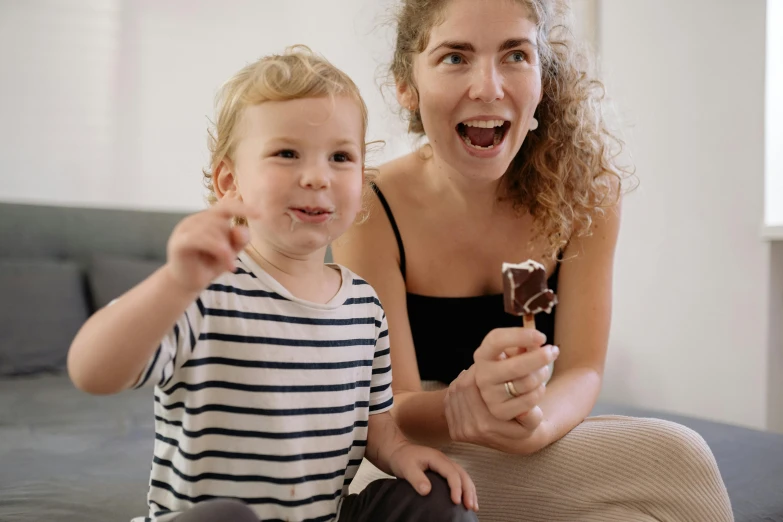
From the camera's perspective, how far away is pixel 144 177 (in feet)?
10.3

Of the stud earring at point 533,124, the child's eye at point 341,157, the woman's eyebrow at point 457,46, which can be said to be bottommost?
the child's eye at point 341,157

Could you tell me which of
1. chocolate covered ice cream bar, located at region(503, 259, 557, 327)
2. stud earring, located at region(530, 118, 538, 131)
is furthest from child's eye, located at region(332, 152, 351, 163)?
stud earring, located at region(530, 118, 538, 131)

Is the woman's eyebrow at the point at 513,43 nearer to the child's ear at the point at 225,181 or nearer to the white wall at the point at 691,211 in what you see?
the child's ear at the point at 225,181

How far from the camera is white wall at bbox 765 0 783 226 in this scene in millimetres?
2717

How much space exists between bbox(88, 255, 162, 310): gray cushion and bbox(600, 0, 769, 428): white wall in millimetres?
1970

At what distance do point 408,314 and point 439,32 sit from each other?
0.52 meters

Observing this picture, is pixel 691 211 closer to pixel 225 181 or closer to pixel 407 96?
pixel 407 96

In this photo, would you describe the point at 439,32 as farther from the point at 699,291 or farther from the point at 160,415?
the point at 699,291

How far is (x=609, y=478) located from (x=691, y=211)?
6.92 ft

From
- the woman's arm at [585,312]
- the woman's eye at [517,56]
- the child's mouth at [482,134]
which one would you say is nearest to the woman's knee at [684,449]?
the woman's arm at [585,312]

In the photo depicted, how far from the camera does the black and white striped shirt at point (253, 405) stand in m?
0.90

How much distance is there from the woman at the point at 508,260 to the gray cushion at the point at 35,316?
1.41 m

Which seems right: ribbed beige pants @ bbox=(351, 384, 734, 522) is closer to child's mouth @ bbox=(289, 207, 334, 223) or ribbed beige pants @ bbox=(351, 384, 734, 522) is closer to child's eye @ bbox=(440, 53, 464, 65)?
child's mouth @ bbox=(289, 207, 334, 223)

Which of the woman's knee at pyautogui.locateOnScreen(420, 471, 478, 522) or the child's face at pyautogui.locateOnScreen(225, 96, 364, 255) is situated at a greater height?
the child's face at pyautogui.locateOnScreen(225, 96, 364, 255)
